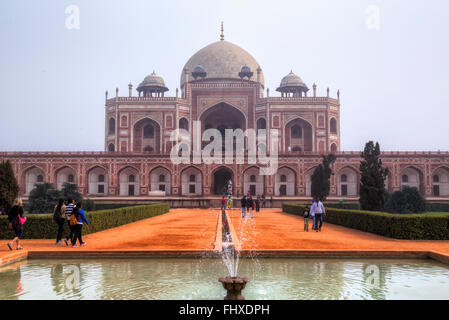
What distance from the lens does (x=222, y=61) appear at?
41594 millimetres

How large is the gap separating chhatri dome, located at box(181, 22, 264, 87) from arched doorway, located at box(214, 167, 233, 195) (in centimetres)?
1086

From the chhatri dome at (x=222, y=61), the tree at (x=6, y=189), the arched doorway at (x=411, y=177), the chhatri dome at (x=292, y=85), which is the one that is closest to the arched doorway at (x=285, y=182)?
the arched doorway at (x=411, y=177)

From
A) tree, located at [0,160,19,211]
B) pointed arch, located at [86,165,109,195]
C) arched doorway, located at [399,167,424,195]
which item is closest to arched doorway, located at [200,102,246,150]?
pointed arch, located at [86,165,109,195]

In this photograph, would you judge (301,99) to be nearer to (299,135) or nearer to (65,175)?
(299,135)

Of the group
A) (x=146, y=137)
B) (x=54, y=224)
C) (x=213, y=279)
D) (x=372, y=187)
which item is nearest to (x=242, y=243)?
(x=213, y=279)

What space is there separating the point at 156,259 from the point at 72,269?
132 cm

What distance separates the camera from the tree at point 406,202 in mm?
17812

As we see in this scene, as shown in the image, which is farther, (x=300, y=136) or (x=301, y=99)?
(x=300, y=136)

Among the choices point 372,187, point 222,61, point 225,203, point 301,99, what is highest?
point 222,61

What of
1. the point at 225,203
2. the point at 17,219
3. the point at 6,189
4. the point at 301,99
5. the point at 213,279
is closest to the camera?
the point at 213,279

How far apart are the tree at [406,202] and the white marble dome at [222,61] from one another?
995 inches

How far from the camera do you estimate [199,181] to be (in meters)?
33.0

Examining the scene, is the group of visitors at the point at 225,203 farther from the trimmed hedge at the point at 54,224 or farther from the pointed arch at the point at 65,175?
the pointed arch at the point at 65,175
